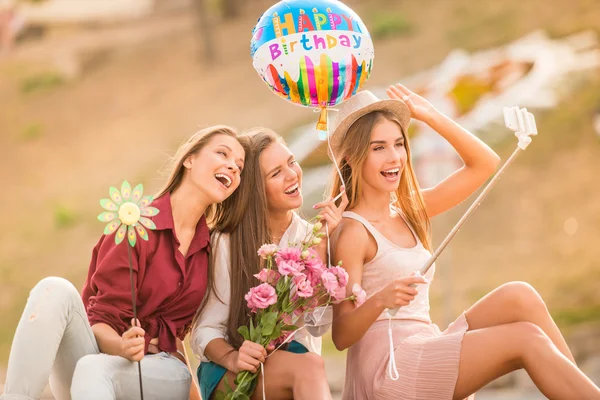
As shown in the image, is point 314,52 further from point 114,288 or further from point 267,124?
point 267,124

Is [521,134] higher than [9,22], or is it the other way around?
[9,22]

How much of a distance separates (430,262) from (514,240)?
6798 mm

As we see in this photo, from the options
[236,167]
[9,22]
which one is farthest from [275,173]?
[9,22]

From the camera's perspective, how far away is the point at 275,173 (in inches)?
117

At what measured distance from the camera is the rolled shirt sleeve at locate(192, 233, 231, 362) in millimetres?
2779

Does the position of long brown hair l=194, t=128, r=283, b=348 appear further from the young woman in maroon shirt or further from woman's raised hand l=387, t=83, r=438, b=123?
woman's raised hand l=387, t=83, r=438, b=123

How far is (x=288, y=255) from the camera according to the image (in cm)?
263

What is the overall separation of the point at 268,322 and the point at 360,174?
1.81 feet

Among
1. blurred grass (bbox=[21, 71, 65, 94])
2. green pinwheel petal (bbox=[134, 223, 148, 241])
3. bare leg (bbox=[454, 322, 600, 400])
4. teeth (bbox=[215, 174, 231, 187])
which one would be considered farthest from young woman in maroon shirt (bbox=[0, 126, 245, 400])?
blurred grass (bbox=[21, 71, 65, 94])

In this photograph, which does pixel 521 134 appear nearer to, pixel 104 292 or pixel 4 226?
pixel 104 292

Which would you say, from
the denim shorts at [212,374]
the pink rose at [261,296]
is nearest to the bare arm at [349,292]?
the denim shorts at [212,374]

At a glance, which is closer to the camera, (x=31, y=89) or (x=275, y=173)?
(x=275, y=173)

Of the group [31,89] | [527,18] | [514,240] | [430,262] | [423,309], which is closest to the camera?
[430,262]

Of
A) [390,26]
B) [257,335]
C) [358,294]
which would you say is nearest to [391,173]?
[358,294]
